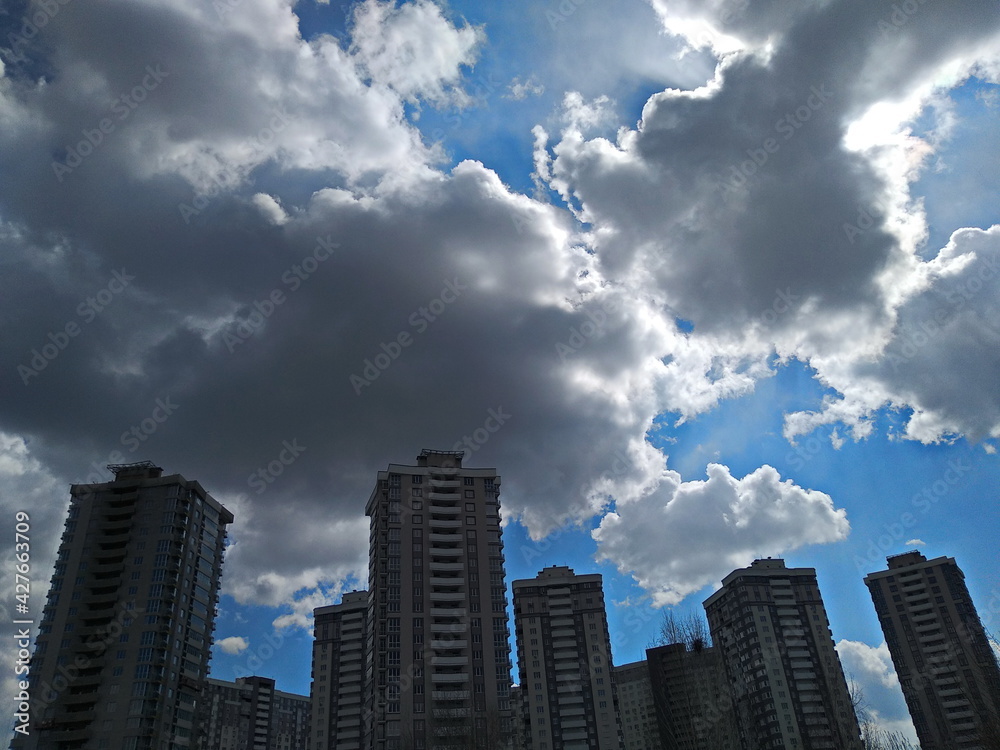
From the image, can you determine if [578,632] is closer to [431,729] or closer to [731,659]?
[731,659]

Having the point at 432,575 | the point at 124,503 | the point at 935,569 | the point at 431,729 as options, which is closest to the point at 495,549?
the point at 432,575

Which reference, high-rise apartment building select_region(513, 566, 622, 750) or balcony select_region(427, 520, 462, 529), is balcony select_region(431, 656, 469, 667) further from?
high-rise apartment building select_region(513, 566, 622, 750)

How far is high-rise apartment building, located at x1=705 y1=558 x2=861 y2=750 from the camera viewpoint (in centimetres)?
11154

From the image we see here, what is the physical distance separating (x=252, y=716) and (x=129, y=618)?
308 feet

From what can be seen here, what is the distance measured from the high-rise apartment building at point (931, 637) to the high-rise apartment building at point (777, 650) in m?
20.7

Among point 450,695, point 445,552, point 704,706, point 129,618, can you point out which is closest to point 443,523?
point 445,552

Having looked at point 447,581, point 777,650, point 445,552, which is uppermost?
point 445,552

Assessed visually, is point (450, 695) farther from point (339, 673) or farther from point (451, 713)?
point (339, 673)

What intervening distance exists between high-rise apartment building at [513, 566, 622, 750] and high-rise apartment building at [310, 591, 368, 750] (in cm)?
2870

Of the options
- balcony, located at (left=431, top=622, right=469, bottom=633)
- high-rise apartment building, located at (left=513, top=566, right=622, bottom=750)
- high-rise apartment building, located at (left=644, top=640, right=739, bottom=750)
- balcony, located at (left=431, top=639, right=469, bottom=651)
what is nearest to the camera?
high-rise apartment building, located at (left=644, top=640, right=739, bottom=750)

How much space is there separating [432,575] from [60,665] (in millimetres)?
45249

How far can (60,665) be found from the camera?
A: 82062mm

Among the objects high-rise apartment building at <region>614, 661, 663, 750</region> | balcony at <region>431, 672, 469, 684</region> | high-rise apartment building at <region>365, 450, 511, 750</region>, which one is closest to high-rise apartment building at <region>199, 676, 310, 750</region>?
high-rise apartment building at <region>614, 661, 663, 750</region>

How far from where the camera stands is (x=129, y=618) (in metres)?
85.5
